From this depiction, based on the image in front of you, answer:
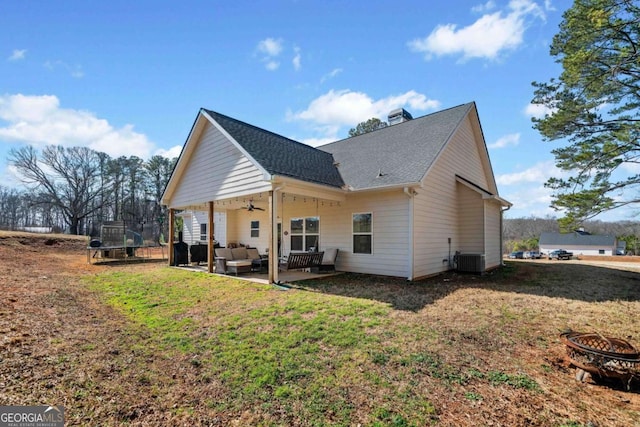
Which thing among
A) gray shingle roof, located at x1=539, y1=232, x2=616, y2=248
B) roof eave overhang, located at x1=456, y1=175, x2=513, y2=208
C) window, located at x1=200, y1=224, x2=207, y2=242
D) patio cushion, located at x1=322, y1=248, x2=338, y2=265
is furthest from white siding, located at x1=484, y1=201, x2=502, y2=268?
gray shingle roof, located at x1=539, y1=232, x2=616, y2=248

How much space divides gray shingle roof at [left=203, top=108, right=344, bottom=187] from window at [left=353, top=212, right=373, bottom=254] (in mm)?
1394

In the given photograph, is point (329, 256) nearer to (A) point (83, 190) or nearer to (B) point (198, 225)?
(B) point (198, 225)

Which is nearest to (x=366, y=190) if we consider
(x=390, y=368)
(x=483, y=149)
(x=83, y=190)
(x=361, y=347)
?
(x=361, y=347)

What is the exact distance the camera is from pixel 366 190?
959 cm

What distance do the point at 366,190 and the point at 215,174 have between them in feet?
18.3

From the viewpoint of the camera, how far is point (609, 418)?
2654mm

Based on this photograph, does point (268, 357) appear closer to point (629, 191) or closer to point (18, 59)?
point (629, 191)

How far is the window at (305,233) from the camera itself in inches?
460

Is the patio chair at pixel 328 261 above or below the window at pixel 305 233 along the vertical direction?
below

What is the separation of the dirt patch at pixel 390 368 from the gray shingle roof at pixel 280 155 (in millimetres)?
4162

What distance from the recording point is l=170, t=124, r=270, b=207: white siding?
9234 mm

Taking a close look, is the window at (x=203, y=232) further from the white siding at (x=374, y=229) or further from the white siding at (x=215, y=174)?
the white siding at (x=374, y=229)

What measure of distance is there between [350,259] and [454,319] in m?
5.45

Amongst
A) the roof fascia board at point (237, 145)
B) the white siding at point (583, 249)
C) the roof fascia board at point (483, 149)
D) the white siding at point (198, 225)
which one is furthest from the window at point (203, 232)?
the white siding at point (583, 249)
